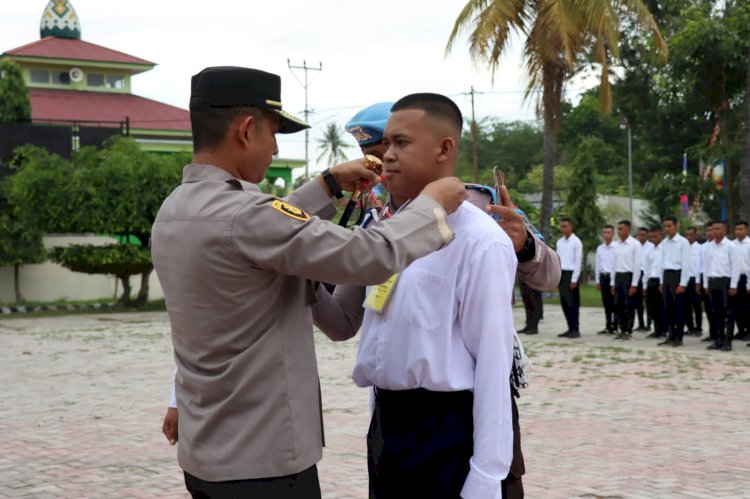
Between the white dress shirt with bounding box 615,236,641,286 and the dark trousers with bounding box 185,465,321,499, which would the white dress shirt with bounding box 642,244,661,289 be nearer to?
the white dress shirt with bounding box 615,236,641,286

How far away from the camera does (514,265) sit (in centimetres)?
297

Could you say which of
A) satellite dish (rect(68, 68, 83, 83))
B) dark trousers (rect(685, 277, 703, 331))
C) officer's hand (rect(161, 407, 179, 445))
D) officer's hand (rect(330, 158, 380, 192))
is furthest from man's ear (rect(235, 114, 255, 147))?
satellite dish (rect(68, 68, 83, 83))

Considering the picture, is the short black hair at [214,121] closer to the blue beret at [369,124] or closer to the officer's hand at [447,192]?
the officer's hand at [447,192]

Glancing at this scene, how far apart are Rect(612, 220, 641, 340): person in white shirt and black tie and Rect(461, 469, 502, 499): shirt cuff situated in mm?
15228

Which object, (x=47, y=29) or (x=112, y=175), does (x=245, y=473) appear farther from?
(x=47, y=29)

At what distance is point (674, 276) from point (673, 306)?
92cm

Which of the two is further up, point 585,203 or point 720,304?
point 585,203

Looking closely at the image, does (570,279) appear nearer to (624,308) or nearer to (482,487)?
(624,308)

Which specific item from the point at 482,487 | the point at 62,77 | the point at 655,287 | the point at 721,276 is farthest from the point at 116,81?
the point at 482,487

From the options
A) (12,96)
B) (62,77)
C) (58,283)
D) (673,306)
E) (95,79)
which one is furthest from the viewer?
(95,79)

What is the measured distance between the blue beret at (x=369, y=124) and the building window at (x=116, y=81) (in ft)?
153

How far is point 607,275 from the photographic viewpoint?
18641 millimetres

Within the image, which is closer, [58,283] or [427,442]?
[427,442]

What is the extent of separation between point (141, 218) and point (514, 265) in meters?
23.7
